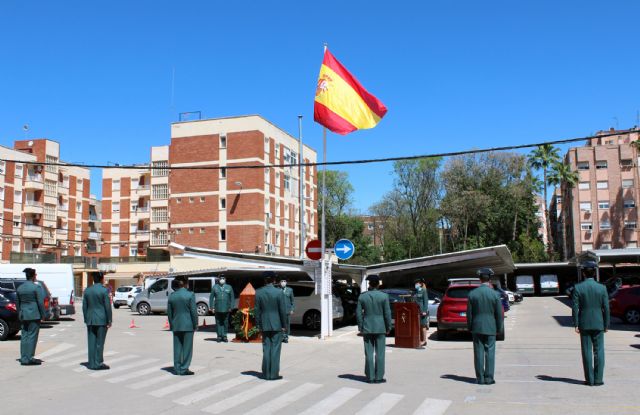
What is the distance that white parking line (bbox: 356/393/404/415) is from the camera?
828 centimetres

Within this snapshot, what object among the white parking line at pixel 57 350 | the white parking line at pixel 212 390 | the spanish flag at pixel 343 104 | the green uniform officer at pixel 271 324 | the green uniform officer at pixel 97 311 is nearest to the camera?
the white parking line at pixel 212 390

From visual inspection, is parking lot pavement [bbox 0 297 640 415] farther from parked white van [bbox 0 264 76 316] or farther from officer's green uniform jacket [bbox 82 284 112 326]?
parked white van [bbox 0 264 76 316]

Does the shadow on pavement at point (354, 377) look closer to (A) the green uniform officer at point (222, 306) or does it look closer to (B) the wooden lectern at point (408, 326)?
(B) the wooden lectern at point (408, 326)

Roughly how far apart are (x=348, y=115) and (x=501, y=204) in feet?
181

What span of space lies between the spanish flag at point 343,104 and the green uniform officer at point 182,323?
7.38 m

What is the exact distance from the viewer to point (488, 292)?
1062 centimetres

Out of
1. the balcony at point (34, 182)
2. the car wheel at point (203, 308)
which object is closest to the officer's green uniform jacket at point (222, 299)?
the car wheel at point (203, 308)

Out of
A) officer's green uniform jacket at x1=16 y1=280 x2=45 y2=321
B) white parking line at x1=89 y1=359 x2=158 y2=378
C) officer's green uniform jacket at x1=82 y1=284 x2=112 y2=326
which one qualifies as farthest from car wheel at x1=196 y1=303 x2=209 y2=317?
officer's green uniform jacket at x1=82 y1=284 x2=112 y2=326

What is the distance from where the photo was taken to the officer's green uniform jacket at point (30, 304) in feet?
41.2

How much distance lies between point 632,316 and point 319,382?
1800 centimetres

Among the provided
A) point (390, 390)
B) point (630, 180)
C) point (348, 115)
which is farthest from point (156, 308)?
point (630, 180)

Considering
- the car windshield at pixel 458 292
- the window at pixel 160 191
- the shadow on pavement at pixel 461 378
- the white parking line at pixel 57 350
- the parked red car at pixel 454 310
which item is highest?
the window at pixel 160 191

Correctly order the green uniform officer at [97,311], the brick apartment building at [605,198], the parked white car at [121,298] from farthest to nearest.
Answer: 1. the brick apartment building at [605,198]
2. the parked white car at [121,298]
3. the green uniform officer at [97,311]

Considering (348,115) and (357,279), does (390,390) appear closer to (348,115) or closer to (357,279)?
(348,115)
